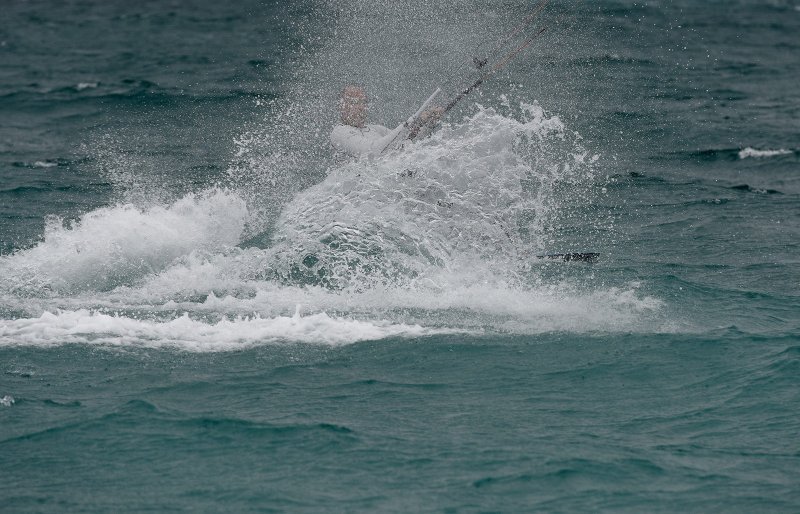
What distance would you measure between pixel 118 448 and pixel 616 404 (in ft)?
21.4

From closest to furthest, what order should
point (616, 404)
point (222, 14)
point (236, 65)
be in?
point (616, 404)
point (236, 65)
point (222, 14)

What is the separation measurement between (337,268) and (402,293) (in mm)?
1650

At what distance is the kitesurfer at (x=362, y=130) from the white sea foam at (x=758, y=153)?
45.1ft

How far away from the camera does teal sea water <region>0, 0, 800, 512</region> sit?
12.8m

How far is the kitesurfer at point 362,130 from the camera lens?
22000mm

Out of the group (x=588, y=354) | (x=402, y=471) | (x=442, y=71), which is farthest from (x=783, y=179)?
(x=402, y=471)

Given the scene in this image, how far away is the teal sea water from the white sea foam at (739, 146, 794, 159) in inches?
5.4

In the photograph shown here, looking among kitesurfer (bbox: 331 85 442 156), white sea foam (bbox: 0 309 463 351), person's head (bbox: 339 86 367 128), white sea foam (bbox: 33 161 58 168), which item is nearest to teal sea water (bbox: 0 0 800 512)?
white sea foam (bbox: 0 309 463 351)

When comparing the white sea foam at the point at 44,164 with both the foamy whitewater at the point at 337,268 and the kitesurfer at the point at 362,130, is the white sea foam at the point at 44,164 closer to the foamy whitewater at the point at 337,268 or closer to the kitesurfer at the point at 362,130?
the foamy whitewater at the point at 337,268

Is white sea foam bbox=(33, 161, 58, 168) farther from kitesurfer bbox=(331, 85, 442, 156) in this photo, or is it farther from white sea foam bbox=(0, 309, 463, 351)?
white sea foam bbox=(0, 309, 463, 351)

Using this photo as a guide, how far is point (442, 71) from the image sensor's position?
34344 mm

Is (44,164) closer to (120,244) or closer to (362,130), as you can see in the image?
(120,244)

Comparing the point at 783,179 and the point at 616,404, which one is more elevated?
the point at 783,179

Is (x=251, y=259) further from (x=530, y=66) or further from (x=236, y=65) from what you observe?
(x=236, y=65)
